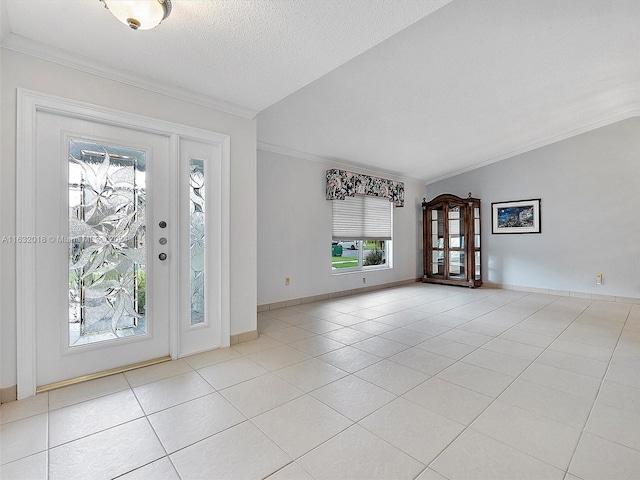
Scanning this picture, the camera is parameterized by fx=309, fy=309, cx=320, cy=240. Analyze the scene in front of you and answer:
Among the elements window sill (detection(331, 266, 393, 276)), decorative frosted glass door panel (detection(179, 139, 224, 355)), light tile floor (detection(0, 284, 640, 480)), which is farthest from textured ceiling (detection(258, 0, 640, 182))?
light tile floor (detection(0, 284, 640, 480))

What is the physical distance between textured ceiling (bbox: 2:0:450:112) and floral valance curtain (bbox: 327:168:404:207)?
2565 millimetres

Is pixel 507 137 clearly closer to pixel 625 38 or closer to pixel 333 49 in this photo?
pixel 625 38

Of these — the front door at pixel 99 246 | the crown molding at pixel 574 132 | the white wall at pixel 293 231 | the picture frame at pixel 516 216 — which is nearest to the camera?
the front door at pixel 99 246

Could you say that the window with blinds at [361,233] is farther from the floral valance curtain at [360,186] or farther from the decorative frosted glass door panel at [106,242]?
the decorative frosted glass door panel at [106,242]

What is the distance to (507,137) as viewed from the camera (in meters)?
5.17

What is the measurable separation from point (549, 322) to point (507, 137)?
3.09m

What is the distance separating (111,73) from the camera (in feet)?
7.48

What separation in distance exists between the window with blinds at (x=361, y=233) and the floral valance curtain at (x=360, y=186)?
0.56 ft

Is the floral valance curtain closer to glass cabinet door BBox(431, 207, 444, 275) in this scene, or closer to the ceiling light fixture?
glass cabinet door BBox(431, 207, 444, 275)

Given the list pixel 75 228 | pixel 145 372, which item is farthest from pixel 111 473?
pixel 75 228

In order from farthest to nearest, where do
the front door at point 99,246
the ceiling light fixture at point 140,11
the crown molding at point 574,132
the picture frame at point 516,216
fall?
the picture frame at point 516,216, the crown molding at point 574,132, the front door at point 99,246, the ceiling light fixture at point 140,11

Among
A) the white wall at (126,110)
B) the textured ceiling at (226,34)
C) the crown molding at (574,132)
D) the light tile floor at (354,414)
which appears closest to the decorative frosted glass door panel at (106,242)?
the white wall at (126,110)

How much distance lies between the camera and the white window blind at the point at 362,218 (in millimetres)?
5340

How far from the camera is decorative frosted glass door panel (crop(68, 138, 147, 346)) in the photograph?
7.29 ft
